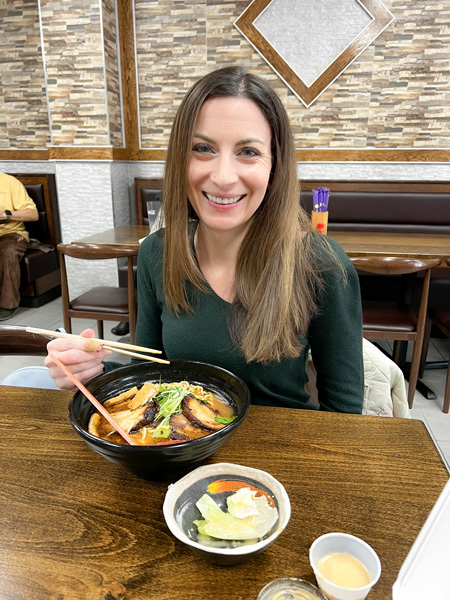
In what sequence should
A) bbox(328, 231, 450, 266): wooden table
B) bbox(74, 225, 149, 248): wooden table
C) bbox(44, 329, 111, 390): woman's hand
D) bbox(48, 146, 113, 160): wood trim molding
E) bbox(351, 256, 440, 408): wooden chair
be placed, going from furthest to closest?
bbox(48, 146, 113, 160): wood trim molding
bbox(74, 225, 149, 248): wooden table
bbox(328, 231, 450, 266): wooden table
bbox(351, 256, 440, 408): wooden chair
bbox(44, 329, 111, 390): woman's hand

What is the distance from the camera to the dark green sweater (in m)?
1.19

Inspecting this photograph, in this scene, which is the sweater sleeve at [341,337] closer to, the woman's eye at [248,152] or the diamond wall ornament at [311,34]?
the woman's eye at [248,152]

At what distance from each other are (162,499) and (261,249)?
728 millimetres

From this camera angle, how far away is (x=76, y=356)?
97 cm

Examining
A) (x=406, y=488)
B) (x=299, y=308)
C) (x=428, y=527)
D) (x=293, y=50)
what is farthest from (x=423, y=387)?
(x=293, y=50)

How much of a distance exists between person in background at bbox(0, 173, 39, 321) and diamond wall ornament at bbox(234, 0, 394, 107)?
2.83 metres

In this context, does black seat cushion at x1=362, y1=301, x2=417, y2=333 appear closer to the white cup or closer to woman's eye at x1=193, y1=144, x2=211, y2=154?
woman's eye at x1=193, y1=144, x2=211, y2=154

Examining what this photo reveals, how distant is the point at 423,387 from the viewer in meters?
3.05

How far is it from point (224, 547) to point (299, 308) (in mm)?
714

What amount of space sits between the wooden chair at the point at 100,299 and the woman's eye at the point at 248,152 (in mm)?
1786

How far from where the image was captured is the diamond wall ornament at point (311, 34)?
4.00 m

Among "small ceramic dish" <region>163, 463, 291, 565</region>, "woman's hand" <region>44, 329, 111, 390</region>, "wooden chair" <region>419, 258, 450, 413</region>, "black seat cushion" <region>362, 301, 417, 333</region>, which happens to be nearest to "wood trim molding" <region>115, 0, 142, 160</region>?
"black seat cushion" <region>362, 301, 417, 333</region>

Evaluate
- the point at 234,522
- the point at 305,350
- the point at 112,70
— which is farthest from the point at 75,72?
the point at 234,522

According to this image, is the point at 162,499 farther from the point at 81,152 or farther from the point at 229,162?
the point at 81,152
